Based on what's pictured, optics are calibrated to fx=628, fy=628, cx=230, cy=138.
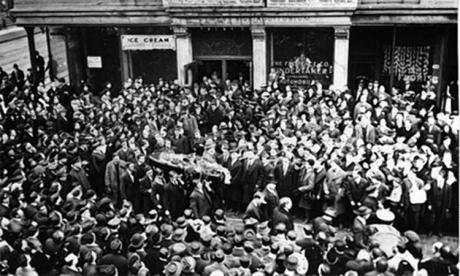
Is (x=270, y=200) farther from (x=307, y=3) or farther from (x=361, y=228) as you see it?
(x=307, y=3)

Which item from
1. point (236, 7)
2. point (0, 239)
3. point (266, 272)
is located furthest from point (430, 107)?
point (0, 239)

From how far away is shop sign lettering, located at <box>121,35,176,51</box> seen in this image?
22266mm

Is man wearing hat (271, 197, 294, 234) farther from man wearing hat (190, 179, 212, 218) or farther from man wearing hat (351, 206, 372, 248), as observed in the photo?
man wearing hat (190, 179, 212, 218)

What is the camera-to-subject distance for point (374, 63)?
71.6ft

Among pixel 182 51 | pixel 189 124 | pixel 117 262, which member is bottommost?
pixel 117 262

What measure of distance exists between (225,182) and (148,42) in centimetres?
1004

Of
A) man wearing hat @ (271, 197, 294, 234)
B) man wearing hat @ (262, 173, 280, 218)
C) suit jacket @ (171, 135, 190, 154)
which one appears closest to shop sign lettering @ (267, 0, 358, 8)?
suit jacket @ (171, 135, 190, 154)

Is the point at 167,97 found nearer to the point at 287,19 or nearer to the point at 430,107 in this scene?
the point at 287,19

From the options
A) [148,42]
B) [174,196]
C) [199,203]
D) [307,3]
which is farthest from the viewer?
[148,42]

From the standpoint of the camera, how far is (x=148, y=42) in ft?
74.1

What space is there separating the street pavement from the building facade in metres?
2.66

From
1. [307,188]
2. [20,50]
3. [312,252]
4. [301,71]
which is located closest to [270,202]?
[307,188]

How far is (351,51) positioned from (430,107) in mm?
4637

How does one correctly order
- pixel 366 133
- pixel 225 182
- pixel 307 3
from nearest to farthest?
pixel 225 182
pixel 366 133
pixel 307 3
